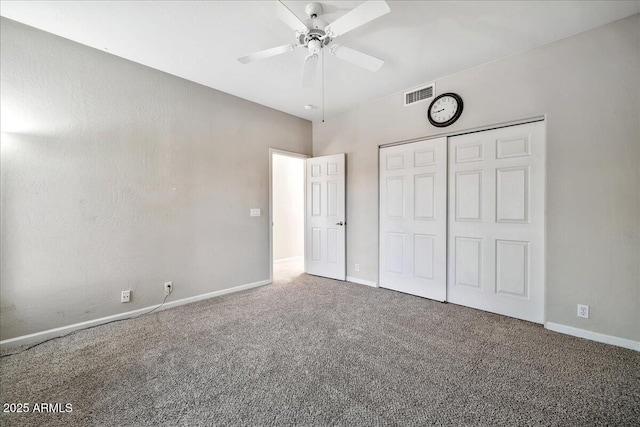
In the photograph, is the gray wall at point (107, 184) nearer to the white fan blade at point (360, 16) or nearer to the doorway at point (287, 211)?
the doorway at point (287, 211)

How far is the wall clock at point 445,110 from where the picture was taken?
3111 mm

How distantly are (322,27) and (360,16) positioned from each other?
0.61 m

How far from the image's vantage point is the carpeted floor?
1519mm

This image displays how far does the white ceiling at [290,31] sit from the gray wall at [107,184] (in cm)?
33

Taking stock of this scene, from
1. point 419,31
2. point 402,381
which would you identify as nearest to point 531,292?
point 402,381

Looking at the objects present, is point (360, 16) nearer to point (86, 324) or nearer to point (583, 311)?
point (583, 311)

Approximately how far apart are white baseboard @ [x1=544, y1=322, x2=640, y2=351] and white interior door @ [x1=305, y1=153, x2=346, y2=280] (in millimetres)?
2533

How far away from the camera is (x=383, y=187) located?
386 cm

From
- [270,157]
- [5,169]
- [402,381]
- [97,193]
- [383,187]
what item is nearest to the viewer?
[402,381]

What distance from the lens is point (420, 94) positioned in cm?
341

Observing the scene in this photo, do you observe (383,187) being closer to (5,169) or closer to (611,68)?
(611,68)

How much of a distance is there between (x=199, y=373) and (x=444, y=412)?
1631 millimetres

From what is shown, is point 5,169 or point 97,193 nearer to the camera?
point 5,169

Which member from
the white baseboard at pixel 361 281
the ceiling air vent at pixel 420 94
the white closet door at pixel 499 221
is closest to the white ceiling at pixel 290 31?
the ceiling air vent at pixel 420 94
